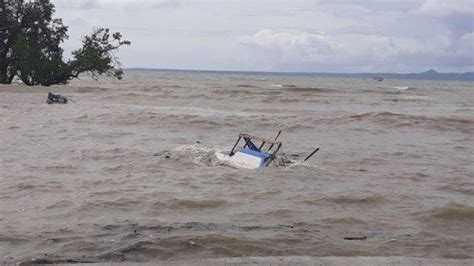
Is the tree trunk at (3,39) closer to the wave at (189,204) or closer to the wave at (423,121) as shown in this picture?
the wave at (423,121)

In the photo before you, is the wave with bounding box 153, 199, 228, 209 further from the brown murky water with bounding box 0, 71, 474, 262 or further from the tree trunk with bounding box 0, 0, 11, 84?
the tree trunk with bounding box 0, 0, 11, 84

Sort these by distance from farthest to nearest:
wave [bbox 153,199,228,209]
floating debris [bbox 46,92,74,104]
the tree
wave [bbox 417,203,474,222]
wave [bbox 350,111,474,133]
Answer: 1. the tree
2. floating debris [bbox 46,92,74,104]
3. wave [bbox 350,111,474,133]
4. wave [bbox 153,199,228,209]
5. wave [bbox 417,203,474,222]

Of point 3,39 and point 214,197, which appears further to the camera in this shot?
point 3,39

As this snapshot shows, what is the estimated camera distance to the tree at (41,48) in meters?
39.3

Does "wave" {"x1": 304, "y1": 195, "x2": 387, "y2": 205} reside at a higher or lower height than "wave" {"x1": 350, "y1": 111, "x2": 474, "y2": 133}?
higher

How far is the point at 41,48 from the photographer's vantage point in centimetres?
4041

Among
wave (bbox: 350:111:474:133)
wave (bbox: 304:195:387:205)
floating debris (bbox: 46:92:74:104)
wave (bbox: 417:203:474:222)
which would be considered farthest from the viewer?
floating debris (bbox: 46:92:74:104)

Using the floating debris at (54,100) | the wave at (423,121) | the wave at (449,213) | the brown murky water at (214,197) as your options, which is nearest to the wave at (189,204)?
the brown murky water at (214,197)

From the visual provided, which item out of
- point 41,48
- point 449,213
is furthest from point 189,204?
point 41,48

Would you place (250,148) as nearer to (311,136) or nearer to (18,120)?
(311,136)

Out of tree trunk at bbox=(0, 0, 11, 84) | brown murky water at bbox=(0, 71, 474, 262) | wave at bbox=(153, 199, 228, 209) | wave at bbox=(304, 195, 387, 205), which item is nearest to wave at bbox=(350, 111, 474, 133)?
brown murky water at bbox=(0, 71, 474, 262)

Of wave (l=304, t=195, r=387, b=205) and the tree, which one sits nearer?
wave (l=304, t=195, r=387, b=205)

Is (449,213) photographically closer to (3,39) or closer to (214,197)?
(214,197)

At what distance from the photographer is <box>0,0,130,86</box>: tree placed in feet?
129
